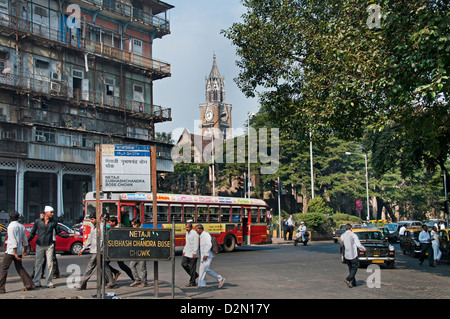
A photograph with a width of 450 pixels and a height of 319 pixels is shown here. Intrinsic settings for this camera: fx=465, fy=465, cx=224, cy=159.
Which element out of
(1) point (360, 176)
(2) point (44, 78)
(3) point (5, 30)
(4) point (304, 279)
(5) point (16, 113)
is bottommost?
(4) point (304, 279)

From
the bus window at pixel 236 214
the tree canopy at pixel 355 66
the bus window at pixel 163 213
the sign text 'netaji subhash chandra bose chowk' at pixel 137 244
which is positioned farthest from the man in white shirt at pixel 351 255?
the bus window at pixel 236 214

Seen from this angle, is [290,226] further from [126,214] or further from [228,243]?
[126,214]

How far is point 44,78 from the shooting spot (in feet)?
119

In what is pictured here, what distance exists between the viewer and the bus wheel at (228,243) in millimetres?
25875

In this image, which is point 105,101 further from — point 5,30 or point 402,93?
point 402,93

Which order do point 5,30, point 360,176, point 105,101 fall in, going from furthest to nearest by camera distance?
point 360,176
point 105,101
point 5,30

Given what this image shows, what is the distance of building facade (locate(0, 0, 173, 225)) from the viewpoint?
112 ft

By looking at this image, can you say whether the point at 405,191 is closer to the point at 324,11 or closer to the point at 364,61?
the point at 324,11

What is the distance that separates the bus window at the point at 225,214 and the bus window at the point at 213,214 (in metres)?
0.35

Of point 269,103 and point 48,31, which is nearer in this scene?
point 269,103

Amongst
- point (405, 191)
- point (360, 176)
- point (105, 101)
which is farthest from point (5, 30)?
point (405, 191)

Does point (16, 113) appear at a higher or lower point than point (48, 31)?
lower

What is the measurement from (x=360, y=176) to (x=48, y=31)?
45713mm
